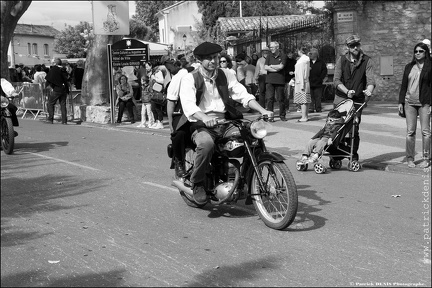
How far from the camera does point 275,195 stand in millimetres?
6422

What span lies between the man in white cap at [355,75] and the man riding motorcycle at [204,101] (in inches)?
146

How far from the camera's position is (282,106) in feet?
54.7

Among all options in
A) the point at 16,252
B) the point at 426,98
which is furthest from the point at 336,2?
the point at 16,252

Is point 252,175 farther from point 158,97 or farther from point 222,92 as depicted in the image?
point 158,97

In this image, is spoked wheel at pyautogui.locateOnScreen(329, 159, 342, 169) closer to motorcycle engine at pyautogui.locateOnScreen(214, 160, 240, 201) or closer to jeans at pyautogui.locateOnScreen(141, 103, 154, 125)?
motorcycle engine at pyautogui.locateOnScreen(214, 160, 240, 201)

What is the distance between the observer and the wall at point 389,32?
21016 mm

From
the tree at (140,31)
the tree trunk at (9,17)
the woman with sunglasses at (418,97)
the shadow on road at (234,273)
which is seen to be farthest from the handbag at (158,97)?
the tree at (140,31)

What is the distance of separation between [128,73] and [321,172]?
11417 mm

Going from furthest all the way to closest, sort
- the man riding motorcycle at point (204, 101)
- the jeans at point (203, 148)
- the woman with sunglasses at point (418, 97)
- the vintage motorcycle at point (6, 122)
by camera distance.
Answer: the vintage motorcycle at point (6, 122)
the woman with sunglasses at point (418, 97)
the man riding motorcycle at point (204, 101)
the jeans at point (203, 148)

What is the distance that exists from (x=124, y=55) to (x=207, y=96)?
12.0 meters

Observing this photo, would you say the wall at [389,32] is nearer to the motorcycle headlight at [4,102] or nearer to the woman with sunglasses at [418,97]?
the woman with sunglasses at [418,97]

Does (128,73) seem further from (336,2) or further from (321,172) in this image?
(321,172)

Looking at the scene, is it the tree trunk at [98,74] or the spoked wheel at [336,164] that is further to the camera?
the tree trunk at [98,74]

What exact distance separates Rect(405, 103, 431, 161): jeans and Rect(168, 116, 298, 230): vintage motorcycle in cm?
428
